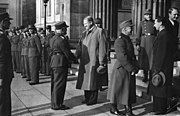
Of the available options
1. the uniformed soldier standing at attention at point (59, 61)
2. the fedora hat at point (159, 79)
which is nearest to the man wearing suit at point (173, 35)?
the fedora hat at point (159, 79)

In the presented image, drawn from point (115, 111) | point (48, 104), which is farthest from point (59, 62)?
point (115, 111)

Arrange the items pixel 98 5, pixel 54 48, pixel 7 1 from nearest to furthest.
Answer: pixel 54 48 < pixel 98 5 < pixel 7 1

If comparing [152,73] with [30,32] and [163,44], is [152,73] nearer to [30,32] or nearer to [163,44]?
[163,44]

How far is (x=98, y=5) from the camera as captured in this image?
13492 millimetres

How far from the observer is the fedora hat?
505 cm

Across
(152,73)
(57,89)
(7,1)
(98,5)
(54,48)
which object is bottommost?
(57,89)

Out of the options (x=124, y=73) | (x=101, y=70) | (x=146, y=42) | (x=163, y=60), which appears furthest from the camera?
(x=146, y=42)

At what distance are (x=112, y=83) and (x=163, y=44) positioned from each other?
4.31ft

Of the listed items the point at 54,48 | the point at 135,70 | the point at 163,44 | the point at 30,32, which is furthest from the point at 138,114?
the point at 30,32

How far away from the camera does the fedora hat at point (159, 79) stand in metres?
5.05

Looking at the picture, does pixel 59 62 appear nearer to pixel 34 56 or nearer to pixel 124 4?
pixel 34 56

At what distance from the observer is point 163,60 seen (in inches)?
203

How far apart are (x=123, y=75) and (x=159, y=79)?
0.71 meters

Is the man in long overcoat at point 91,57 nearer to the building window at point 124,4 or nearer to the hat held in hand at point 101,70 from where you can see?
the hat held in hand at point 101,70
